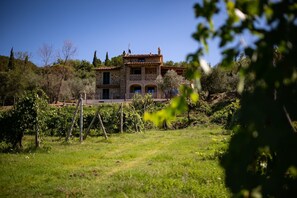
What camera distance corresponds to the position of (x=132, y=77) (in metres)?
48.9

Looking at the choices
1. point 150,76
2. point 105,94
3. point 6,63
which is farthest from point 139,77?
point 6,63

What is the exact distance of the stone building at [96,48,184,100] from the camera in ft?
159

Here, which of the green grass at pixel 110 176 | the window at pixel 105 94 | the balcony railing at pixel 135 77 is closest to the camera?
the green grass at pixel 110 176

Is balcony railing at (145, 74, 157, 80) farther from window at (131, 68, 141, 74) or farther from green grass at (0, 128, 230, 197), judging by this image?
green grass at (0, 128, 230, 197)

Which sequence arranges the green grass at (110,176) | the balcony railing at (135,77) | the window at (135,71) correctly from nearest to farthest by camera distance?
the green grass at (110,176) → the balcony railing at (135,77) → the window at (135,71)

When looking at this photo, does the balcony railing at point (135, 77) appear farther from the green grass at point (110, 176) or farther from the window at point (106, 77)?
the green grass at point (110, 176)

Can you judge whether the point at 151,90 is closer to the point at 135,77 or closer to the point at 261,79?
the point at 135,77

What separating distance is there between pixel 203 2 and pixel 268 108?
601mm

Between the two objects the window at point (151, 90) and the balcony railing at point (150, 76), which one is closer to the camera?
the balcony railing at point (150, 76)

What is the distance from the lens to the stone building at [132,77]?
4841 cm

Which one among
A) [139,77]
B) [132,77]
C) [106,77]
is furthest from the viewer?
[106,77]

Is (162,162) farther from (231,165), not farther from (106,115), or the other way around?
(106,115)

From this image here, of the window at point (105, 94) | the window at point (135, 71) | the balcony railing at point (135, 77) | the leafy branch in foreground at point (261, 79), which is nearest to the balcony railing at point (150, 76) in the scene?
the balcony railing at point (135, 77)

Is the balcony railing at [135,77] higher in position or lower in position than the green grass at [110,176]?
higher
